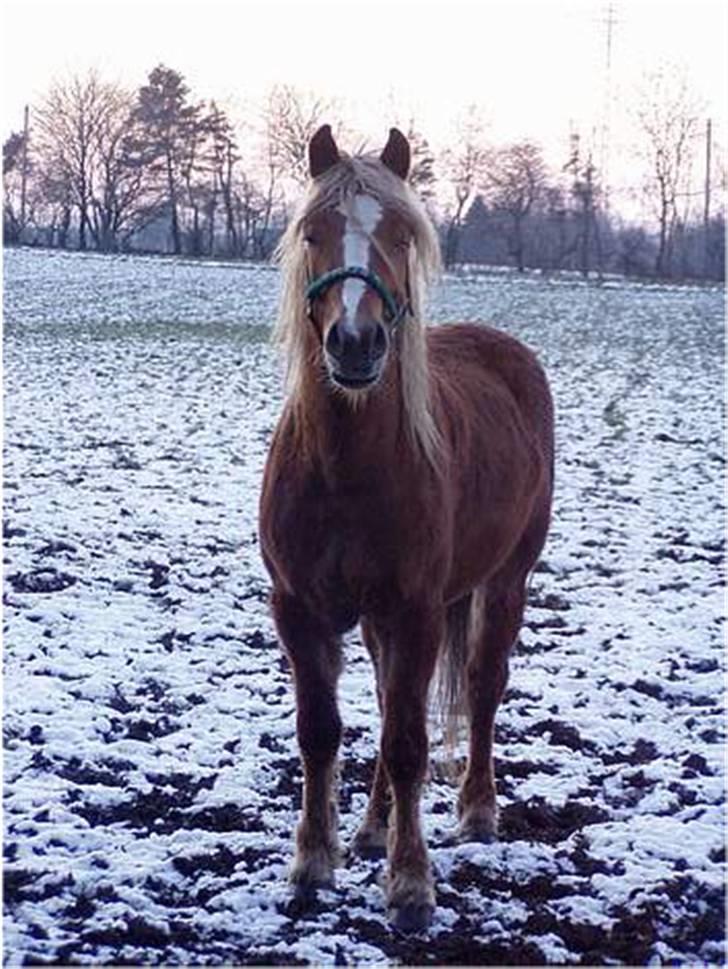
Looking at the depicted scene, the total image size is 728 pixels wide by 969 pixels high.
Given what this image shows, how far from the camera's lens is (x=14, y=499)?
8492 millimetres

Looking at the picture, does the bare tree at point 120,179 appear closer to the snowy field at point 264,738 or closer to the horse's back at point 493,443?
the snowy field at point 264,738

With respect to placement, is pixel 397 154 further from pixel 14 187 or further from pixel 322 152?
pixel 14 187

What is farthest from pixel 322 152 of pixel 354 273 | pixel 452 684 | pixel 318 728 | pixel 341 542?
pixel 452 684

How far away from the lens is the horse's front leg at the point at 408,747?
3.35 m

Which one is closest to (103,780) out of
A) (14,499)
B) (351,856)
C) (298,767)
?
(298,767)

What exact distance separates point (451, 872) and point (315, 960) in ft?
2.36

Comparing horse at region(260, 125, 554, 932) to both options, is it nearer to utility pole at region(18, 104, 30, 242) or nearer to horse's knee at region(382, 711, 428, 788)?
horse's knee at region(382, 711, 428, 788)

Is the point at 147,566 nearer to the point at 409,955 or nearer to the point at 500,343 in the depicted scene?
the point at 500,343

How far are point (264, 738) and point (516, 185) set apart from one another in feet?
165

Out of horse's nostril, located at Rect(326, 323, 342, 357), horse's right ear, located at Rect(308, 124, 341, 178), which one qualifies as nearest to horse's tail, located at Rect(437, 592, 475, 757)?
horse's nostril, located at Rect(326, 323, 342, 357)

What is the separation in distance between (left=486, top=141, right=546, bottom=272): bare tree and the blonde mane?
47200 millimetres

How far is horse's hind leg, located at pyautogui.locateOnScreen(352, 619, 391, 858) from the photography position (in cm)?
378

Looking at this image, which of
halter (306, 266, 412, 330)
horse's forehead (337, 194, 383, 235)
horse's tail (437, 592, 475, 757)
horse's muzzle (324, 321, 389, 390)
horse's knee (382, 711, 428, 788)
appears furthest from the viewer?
horse's tail (437, 592, 475, 757)

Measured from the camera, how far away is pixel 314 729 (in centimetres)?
353
